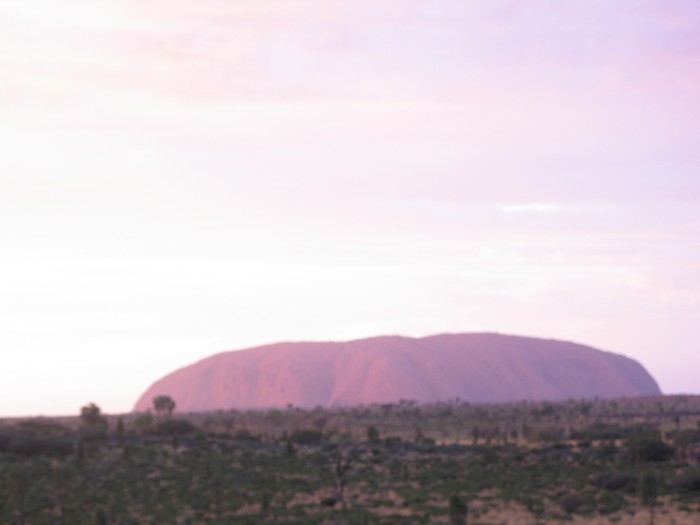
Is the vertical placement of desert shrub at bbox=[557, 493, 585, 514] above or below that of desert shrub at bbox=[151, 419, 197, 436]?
below

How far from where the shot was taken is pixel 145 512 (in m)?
41.0

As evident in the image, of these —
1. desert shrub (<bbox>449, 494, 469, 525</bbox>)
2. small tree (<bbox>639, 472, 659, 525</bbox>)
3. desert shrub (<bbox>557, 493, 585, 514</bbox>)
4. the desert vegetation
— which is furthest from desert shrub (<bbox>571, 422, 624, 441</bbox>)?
desert shrub (<bbox>449, 494, 469, 525</bbox>)

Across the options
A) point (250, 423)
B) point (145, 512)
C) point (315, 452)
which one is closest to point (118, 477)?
point (145, 512)

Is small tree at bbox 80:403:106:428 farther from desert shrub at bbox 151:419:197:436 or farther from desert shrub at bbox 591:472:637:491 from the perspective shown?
desert shrub at bbox 591:472:637:491

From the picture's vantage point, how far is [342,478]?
44406 mm

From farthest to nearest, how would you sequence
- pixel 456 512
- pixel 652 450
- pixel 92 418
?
pixel 92 418, pixel 652 450, pixel 456 512

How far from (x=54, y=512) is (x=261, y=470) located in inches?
590

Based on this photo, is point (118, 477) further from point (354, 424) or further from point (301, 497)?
point (354, 424)

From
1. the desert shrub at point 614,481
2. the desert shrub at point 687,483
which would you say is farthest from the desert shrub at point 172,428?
the desert shrub at point 687,483

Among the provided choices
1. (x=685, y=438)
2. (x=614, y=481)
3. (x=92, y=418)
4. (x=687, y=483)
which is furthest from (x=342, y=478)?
(x=92, y=418)

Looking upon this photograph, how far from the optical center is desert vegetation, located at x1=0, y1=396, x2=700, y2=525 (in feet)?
128

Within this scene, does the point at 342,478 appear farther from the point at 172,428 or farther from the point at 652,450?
the point at 172,428

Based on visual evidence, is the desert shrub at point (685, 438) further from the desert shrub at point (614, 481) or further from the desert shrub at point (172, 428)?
the desert shrub at point (172, 428)

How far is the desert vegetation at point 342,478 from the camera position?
39062 millimetres
